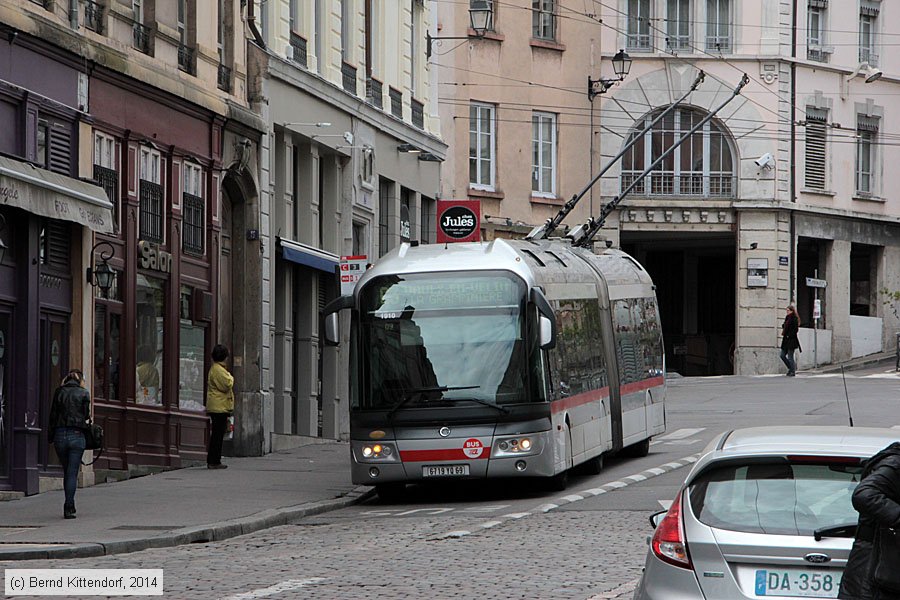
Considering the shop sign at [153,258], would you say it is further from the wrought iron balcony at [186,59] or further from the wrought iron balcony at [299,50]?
the wrought iron balcony at [299,50]

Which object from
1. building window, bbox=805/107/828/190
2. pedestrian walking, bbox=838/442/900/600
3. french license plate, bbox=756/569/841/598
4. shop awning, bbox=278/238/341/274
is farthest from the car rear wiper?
building window, bbox=805/107/828/190

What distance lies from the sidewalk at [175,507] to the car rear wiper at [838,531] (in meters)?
8.56

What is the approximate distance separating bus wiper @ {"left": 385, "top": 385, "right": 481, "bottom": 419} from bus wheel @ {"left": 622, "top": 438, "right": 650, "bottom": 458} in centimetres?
679

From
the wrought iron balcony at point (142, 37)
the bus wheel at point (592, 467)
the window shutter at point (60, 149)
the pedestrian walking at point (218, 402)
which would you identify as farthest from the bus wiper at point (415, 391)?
the wrought iron balcony at point (142, 37)

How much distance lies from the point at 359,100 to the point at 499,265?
1373 cm

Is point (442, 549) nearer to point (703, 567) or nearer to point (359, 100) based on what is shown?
point (703, 567)

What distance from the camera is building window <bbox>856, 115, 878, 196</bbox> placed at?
57.0m

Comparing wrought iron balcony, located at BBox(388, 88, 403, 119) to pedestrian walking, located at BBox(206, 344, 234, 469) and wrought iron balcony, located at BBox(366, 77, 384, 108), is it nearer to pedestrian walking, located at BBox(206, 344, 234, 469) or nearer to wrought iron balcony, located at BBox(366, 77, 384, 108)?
wrought iron balcony, located at BBox(366, 77, 384, 108)

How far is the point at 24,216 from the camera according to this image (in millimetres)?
21531

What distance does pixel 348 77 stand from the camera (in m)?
34.5

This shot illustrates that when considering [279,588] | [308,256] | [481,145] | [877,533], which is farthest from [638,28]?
[877,533]

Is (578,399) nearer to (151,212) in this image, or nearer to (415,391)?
(415,391)

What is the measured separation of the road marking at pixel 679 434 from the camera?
29917 millimetres

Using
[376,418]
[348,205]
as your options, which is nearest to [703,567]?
[376,418]
